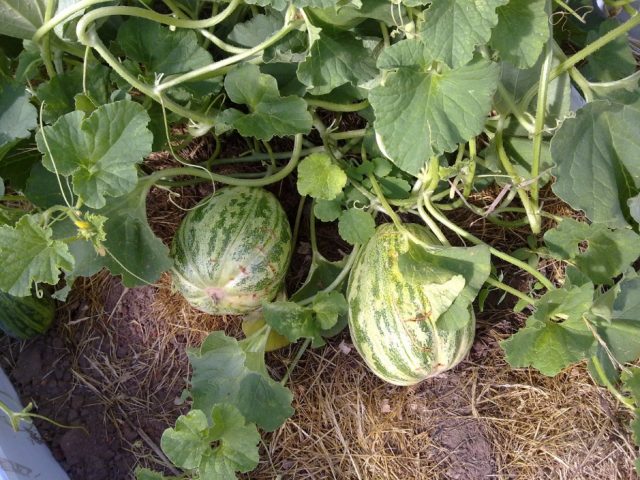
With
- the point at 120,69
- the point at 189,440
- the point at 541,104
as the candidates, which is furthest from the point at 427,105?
the point at 189,440

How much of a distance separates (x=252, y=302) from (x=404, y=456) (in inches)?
23.2

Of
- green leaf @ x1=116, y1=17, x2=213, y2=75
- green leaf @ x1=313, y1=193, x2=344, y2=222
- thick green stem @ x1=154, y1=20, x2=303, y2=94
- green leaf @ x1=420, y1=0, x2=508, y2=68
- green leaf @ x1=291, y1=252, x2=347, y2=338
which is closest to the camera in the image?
green leaf @ x1=420, y1=0, x2=508, y2=68

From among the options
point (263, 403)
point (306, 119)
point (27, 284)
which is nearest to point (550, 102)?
point (306, 119)

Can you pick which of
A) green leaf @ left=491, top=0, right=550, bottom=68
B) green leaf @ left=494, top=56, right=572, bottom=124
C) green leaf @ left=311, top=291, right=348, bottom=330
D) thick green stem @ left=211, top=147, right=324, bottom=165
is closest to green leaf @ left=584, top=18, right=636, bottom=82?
green leaf @ left=494, top=56, right=572, bottom=124

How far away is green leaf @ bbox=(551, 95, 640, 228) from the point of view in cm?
128

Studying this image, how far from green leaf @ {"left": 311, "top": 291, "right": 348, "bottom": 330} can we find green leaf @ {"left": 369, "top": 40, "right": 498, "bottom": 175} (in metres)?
0.37

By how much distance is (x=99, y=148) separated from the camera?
1.23m

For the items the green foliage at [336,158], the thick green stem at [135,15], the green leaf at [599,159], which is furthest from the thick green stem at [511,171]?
the thick green stem at [135,15]

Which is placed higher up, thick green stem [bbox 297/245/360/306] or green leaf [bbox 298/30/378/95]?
green leaf [bbox 298/30/378/95]

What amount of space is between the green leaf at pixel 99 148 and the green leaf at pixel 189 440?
47cm

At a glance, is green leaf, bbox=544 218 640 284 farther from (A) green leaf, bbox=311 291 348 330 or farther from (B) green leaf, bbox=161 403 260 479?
(B) green leaf, bbox=161 403 260 479

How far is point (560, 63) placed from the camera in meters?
1.33

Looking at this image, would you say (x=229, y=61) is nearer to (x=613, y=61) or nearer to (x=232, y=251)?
(x=232, y=251)

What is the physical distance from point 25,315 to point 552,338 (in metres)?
1.35
